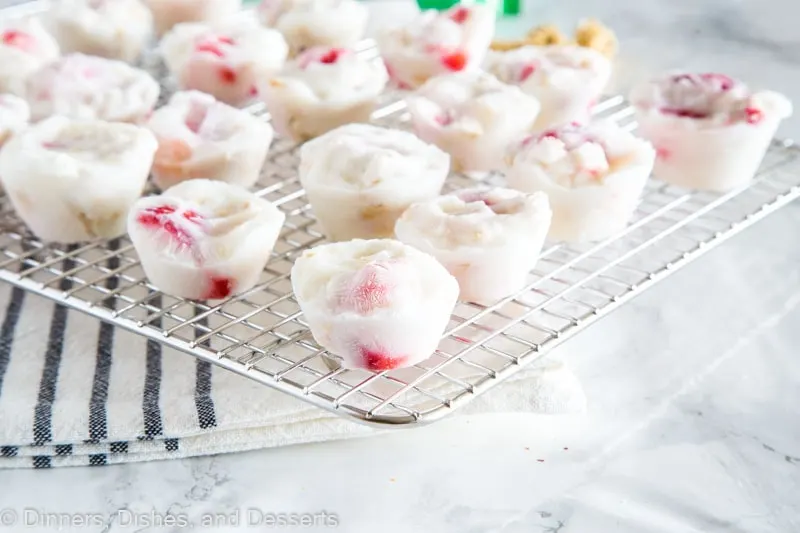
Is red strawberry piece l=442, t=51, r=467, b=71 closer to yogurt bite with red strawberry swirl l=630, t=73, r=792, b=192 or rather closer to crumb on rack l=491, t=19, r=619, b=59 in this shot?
crumb on rack l=491, t=19, r=619, b=59

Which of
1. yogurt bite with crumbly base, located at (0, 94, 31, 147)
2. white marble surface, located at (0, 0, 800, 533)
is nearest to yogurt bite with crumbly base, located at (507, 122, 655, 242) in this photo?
white marble surface, located at (0, 0, 800, 533)

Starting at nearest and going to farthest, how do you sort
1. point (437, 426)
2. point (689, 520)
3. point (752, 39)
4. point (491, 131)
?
point (689, 520)
point (437, 426)
point (491, 131)
point (752, 39)

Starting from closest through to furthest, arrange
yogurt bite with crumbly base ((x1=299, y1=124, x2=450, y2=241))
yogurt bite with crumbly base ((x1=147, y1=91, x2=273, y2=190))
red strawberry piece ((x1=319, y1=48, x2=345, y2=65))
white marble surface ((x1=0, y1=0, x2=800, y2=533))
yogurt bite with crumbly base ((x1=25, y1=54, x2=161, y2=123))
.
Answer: white marble surface ((x1=0, y1=0, x2=800, y2=533)) < yogurt bite with crumbly base ((x1=299, y1=124, x2=450, y2=241)) < yogurt bite with crumbly base ((x1=147, y1=91, x2=273, y2=190)) < yogurt bite with crumbly base ((x1=25, y1=54, x2=161, y2=123)) < red strawberry piece ((x1=319, y1=48, x2=345, y2=65))

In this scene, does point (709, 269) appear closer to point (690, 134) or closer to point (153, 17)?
point (690, 134)

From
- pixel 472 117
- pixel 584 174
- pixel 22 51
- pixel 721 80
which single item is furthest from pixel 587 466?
pixel 22 51

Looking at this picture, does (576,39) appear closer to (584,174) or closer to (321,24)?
(321,24)

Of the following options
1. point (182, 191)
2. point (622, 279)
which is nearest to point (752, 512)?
point (622, 279)

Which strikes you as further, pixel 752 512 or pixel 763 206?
pixel 763 206
